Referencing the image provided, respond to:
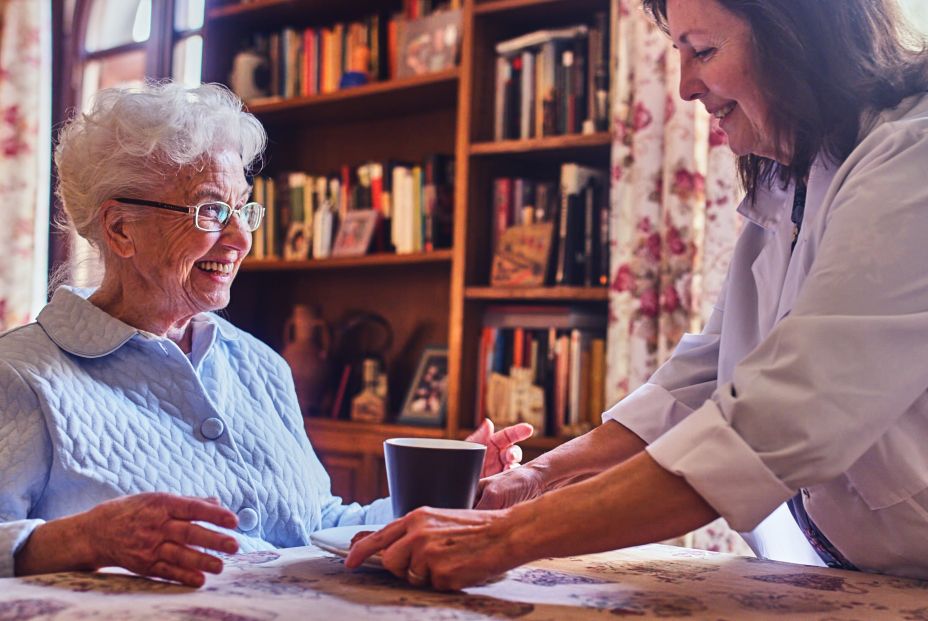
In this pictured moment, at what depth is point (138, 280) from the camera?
1.55 metres

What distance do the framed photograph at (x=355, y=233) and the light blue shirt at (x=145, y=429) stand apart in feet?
5.69

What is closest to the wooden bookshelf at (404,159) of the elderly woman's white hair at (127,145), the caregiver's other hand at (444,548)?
the elderly woman's white hair at (127,145)

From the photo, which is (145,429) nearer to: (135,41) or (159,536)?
(159,536)

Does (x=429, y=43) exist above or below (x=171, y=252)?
above

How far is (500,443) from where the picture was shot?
1.43 metres

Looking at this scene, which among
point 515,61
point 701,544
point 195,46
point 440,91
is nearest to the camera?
point 701,544

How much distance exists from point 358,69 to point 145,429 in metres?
2.30

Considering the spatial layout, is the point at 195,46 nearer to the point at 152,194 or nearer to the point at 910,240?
the point at 152,194

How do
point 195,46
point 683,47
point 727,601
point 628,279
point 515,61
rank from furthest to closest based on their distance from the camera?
point 195,46 < point 515,61 < point 628,279 < point 683,47 < point 727,601

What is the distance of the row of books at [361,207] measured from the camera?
10.6ft

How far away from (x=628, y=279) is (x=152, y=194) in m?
1.43

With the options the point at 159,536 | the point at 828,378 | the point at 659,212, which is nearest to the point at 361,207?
the point at 659,212

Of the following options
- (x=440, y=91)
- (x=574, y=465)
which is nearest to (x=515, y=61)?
(x=440, y=91)

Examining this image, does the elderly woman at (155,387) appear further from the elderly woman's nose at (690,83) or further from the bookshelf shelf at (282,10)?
the bookshelf shelf at (282,10)
